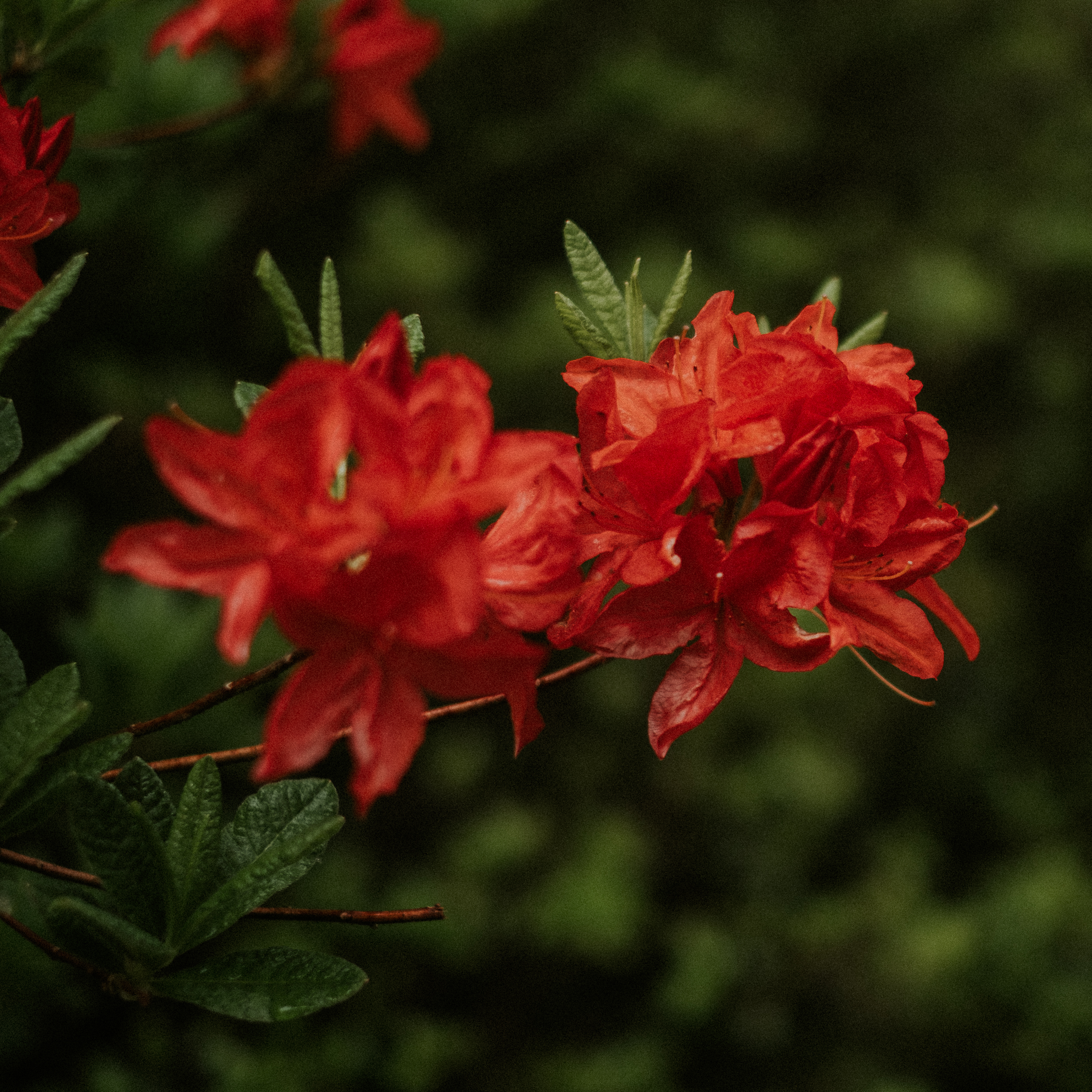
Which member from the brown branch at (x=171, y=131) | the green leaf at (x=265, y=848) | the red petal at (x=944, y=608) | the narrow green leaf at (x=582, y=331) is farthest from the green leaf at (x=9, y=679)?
the brown branch at (x=171, y=131)

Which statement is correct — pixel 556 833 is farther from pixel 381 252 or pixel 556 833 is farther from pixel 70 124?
pixel 70 124

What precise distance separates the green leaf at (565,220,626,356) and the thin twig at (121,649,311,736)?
0.35 meters

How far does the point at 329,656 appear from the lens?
61 centimetres

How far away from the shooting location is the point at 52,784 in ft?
2.10

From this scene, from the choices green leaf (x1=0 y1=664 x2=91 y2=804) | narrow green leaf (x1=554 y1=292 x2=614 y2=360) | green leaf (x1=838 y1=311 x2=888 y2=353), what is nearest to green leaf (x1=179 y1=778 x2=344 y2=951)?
green leaf (x1=0 y1=664 x2=91 y2=804)

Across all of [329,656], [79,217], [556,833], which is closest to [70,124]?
[329,656]

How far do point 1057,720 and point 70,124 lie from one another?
354 centimetres

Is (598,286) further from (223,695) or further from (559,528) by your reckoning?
(223,695)

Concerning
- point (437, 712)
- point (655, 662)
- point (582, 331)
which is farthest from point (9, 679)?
point (655, 662)

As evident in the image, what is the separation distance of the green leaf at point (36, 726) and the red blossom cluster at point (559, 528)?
0.08 m

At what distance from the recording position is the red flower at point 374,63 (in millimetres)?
1712

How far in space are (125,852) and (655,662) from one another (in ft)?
8.03

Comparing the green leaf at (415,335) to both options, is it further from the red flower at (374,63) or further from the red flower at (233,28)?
the red flower at (374,63)

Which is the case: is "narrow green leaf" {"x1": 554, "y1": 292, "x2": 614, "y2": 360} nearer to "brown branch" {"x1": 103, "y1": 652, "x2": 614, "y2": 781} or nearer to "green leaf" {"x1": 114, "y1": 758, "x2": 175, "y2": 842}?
"brown branch" {"x1": 103, "y1": 652, "x2": 614, "y2": 781}
